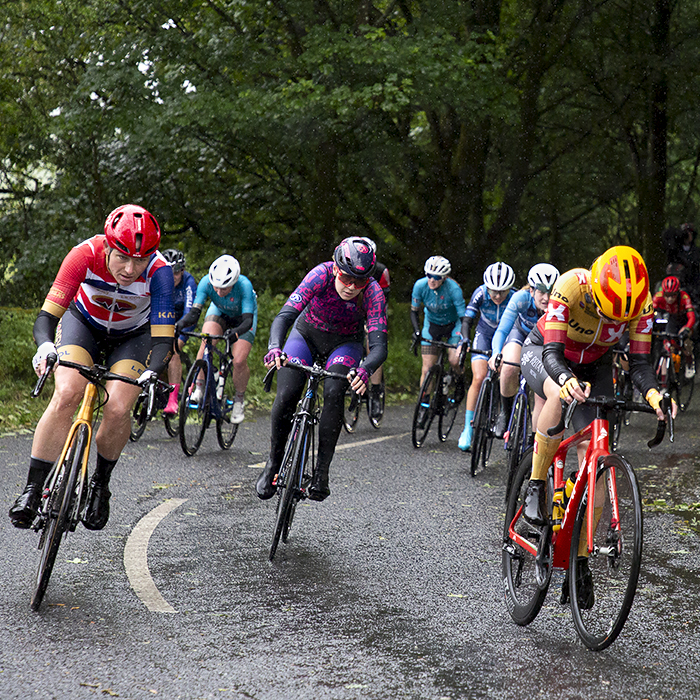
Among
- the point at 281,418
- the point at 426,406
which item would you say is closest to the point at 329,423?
the point at 281,418

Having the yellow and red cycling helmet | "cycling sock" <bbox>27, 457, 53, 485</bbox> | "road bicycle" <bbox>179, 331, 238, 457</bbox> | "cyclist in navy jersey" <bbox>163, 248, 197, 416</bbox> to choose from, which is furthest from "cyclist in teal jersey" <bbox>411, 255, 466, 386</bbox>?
"cycling sock" <bbox>27, 457, 53, 485</bbox>

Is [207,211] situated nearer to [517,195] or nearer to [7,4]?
[7,4]

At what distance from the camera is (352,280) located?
657 cm

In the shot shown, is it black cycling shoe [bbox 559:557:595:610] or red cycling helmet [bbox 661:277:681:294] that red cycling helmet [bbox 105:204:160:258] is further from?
red cycling helmet [bbox 661:277:681:294]

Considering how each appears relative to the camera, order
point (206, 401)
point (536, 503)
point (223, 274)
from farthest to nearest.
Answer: point (223, 274) < point (206, 401) < point (536, 503)

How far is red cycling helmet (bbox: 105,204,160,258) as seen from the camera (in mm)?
5176

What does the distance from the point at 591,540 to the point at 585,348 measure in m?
1.50

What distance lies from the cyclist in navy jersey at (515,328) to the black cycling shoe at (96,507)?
432 centimetres

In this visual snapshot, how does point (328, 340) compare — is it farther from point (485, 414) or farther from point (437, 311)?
point (437, 311)

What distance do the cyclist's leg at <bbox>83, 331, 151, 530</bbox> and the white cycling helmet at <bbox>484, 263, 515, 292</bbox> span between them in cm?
542

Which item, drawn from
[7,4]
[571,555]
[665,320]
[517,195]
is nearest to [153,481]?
[571,555]

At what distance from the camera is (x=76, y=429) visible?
16.6ft

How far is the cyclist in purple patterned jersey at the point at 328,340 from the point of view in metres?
6.38

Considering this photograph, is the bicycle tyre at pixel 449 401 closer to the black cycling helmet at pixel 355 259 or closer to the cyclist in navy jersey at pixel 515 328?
the cyclist in navy jersey at pixel 515 328
